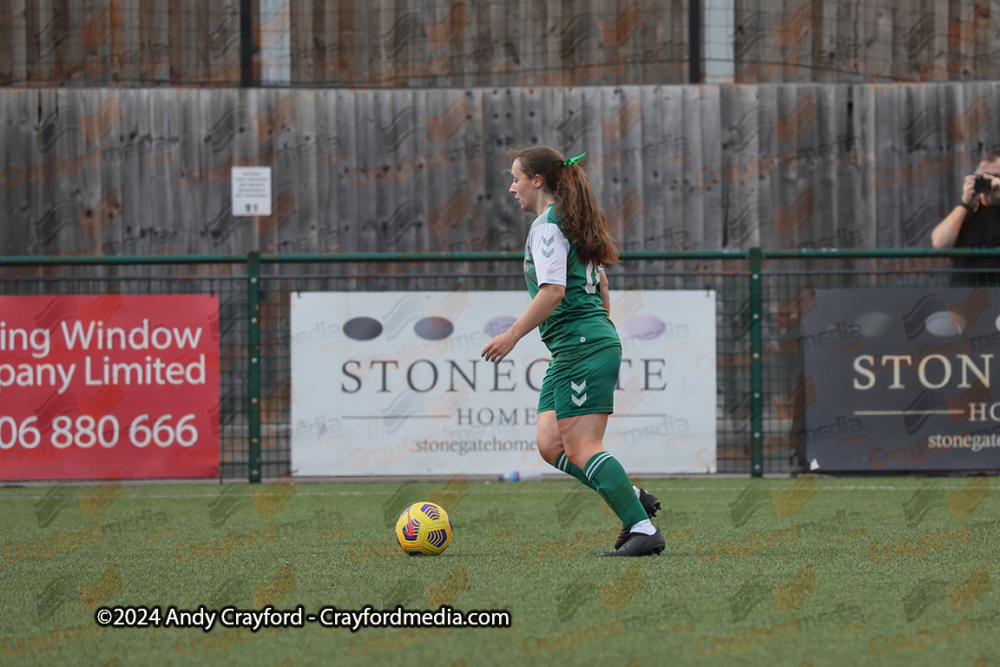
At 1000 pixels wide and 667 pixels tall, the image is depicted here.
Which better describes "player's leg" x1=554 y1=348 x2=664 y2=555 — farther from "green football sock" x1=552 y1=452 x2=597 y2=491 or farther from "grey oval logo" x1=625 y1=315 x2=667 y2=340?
"grey oval logo" x1=625 y1=315 x2=667 y2=340

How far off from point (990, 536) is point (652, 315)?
3815mm

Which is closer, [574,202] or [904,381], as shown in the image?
[574,202]

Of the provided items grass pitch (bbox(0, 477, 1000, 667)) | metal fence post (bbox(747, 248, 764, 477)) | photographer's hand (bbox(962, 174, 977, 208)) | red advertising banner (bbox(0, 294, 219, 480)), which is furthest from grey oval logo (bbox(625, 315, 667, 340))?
red advertising banner (bbox(0, 294, 219, 480))

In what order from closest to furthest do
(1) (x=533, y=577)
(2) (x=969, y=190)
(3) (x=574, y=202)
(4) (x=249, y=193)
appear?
(1) (x=533, y=577) < (3) (x=574, y=202) < (2) (x=969, y=190) < (4) (x=249, y=193)

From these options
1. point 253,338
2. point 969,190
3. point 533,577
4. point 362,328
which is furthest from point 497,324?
point 533,577

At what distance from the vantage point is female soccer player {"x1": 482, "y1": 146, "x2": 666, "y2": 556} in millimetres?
5238

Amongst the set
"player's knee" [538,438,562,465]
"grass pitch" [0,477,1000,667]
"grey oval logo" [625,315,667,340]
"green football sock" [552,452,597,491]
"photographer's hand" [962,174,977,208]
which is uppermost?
"photographer's hand" [962,174,977,208]

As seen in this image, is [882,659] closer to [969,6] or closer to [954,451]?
[954,451]

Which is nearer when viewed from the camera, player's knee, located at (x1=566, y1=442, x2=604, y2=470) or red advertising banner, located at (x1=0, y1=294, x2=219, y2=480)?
player's knee, located at (x1=566, y1=442, x2=604, y2=470)

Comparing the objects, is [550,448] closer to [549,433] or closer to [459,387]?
[549,433]

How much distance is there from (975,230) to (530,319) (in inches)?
236

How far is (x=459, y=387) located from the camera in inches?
369

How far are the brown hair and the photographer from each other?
17.0 feet

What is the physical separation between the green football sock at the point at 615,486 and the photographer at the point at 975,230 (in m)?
5.30
